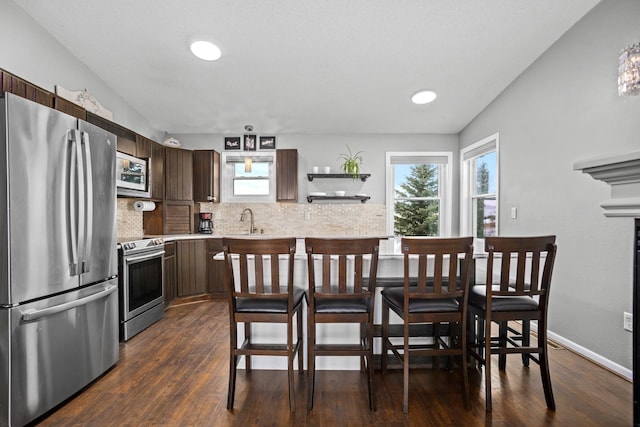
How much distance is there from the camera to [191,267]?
420 cm

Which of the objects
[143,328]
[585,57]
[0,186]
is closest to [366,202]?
[585,57]

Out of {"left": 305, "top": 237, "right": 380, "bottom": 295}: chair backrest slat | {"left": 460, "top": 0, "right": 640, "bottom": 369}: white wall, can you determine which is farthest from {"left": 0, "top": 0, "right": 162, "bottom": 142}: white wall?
{"left": 460, "top": 0, "right": 640, "bottom": 369}: white wall

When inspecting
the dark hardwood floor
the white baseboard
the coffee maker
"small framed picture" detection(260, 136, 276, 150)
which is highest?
"small framed picture" detection(260, 136, 276, 150)

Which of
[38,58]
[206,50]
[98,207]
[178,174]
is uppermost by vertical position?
[206,50]

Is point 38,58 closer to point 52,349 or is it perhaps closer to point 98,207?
point 98,207

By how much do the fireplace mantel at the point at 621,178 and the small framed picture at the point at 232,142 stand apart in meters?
4.54

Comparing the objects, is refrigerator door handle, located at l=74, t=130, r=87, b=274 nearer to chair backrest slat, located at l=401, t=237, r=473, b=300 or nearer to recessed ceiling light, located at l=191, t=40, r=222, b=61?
recessed ceiling light, located at l=191, t=40, r=222, b=61

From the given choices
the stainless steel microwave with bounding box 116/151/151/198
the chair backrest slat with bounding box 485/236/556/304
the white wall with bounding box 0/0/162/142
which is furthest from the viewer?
the stainless steel microwave with bounding box 116/151/151/198

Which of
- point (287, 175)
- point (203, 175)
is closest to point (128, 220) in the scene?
point (203, 175)

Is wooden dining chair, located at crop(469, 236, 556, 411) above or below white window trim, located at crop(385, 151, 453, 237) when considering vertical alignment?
below

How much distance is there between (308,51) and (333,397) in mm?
3044

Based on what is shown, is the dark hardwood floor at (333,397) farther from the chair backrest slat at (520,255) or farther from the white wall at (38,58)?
the white wall at (38,58)

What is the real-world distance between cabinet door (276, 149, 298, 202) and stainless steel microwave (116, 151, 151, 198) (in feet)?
5.85

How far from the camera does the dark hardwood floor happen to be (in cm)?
180
